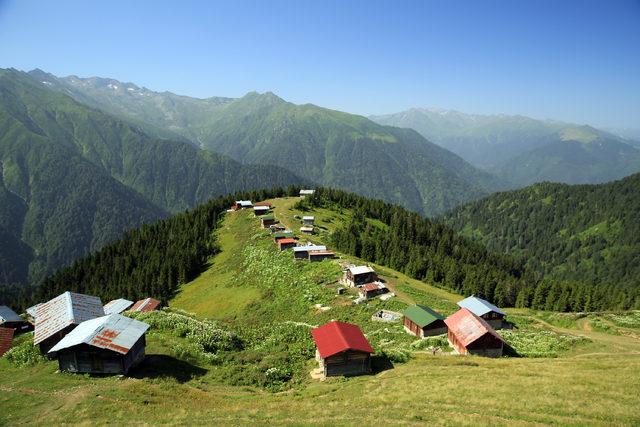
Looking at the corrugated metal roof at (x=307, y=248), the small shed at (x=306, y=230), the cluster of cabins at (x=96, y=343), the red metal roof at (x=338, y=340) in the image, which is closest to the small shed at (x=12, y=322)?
the cluster of cabins at (x=96, y=343)

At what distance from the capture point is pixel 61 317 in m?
57.7

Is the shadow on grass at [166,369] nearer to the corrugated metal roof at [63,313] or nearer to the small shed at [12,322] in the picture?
the corrugated metal roof at [63,313]

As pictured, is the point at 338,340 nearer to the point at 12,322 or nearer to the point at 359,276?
the point at 359,276

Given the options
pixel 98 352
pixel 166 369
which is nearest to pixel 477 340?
pixel 166 369

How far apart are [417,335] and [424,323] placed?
8.91ft

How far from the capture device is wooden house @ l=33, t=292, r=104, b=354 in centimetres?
5269

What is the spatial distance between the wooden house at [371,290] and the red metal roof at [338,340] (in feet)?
97.2

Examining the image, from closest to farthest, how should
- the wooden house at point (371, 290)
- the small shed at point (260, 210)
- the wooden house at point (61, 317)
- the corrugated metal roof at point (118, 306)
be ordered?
the wooden house at point (61, 317) → the wooden house at point (371, 290) → the corrugated metal roof at point (118, 306) → the small shed at point (260, 210)

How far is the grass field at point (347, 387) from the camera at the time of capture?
3145cm

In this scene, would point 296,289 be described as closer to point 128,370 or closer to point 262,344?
point 262,344

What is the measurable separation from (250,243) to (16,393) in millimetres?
92733

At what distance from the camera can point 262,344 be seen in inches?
2217

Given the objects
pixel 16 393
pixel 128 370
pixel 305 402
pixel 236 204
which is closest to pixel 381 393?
pixel 305 402

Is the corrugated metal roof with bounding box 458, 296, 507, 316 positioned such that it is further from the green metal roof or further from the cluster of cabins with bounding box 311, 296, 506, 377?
the green metal roof
